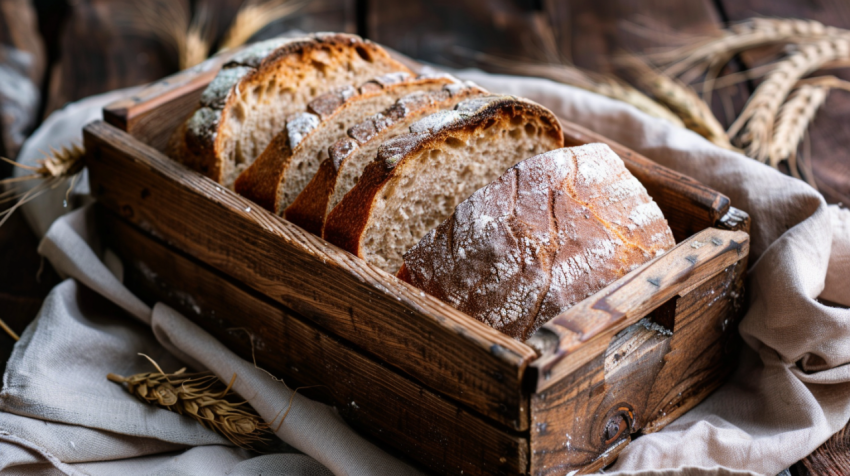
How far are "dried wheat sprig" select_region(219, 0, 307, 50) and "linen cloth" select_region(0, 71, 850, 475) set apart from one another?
1.49 meters

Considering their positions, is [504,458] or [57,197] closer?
[504,458]

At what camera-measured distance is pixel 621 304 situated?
137 cm

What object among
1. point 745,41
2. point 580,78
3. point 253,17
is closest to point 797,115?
point 745,41

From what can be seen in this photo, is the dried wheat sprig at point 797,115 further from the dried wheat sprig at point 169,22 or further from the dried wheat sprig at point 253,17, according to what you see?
the dried wheat sprig at point 169,22

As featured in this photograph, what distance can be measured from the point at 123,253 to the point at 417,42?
5.36 ft

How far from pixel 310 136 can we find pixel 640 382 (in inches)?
37.9

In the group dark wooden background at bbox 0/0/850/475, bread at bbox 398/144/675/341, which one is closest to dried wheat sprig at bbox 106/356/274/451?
bread at bbox 398/144/675/341

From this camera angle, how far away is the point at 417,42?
10.9 feet

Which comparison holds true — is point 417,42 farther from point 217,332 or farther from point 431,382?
point 431,382

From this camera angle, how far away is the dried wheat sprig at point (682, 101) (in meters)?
2.49

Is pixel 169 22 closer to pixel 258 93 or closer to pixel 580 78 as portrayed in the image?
pixel 258 93

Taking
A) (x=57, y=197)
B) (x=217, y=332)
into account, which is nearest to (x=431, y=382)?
(x=217, y=332)

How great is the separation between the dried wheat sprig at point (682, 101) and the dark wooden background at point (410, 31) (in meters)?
0.13

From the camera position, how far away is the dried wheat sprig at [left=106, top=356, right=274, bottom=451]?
1.75 metres
